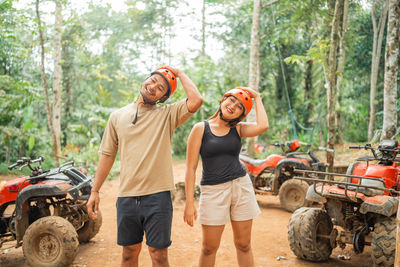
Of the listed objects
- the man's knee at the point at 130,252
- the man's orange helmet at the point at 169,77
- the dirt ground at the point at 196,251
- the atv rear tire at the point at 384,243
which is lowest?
the dirt ground at the point at 196,251

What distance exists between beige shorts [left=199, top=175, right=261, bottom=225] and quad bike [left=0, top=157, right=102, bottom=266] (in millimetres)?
1814

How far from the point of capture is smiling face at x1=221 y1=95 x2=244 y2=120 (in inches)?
107

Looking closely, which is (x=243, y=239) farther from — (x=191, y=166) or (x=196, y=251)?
(x=196, y=251)

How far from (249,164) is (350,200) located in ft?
11.7

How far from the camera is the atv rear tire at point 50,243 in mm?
3572

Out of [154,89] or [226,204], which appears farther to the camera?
[226,204]

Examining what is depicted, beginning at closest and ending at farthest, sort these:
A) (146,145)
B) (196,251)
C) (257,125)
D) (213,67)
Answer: (146,145) < (257,125) < (196,251) < (213,67)

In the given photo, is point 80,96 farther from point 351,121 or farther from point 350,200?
point 350,200

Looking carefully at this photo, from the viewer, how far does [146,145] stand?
2459mm

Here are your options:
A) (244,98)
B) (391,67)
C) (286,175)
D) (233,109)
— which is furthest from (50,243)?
(391,67)

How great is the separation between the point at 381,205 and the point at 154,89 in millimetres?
2522

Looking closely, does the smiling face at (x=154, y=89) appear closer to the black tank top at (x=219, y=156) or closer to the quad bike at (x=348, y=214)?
the black tank top at (x=219, y=156)

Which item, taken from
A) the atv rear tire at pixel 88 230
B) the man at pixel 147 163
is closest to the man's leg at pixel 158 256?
the man at pixel 147 163

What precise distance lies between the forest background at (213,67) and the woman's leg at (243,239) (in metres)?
4.36
